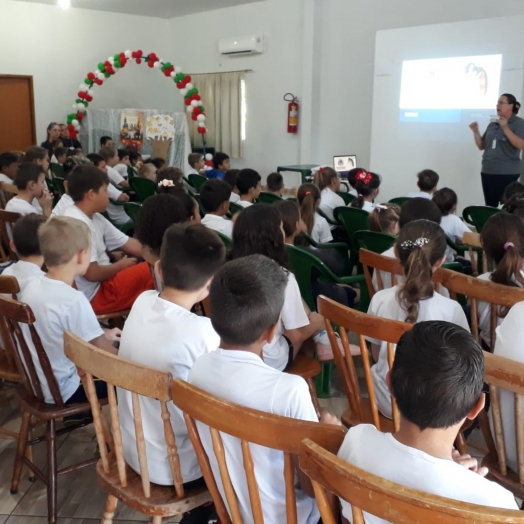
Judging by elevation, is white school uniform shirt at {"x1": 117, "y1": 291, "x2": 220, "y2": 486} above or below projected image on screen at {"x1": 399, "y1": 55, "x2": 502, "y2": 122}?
below

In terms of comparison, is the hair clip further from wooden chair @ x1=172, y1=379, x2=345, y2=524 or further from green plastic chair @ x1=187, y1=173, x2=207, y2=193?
green plastic chair @ x1=187, y1=173, x2=207, y2=193

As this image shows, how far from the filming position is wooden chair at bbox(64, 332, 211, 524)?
1.27 metres

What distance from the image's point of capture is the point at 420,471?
3.15ft

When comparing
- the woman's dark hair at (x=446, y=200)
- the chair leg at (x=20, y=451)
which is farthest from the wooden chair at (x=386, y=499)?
the woman's dark hair at (x=446, y=200)

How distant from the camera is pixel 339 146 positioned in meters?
8.45

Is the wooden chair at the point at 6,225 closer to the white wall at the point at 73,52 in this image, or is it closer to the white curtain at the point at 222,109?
the white curtain at the point at 222,109

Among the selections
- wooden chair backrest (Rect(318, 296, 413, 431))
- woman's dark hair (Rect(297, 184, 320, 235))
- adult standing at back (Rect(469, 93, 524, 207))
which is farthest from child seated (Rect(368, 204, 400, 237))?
adult standing at back (Rect(469, 93, 524, 207))

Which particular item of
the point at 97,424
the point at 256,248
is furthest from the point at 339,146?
the point at 97,424

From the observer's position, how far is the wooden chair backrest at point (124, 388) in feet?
4.09

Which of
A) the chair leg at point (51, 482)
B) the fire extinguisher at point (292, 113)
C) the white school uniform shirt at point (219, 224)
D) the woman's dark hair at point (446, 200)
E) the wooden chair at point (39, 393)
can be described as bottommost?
the chair leg at point (51, 482)

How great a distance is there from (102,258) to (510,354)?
Answer: 220 cm

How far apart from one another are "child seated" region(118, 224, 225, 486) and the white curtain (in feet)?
27.9

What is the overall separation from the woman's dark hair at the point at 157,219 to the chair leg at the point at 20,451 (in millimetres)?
834

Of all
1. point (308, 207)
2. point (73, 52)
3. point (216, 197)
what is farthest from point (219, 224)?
point (73, 52)
